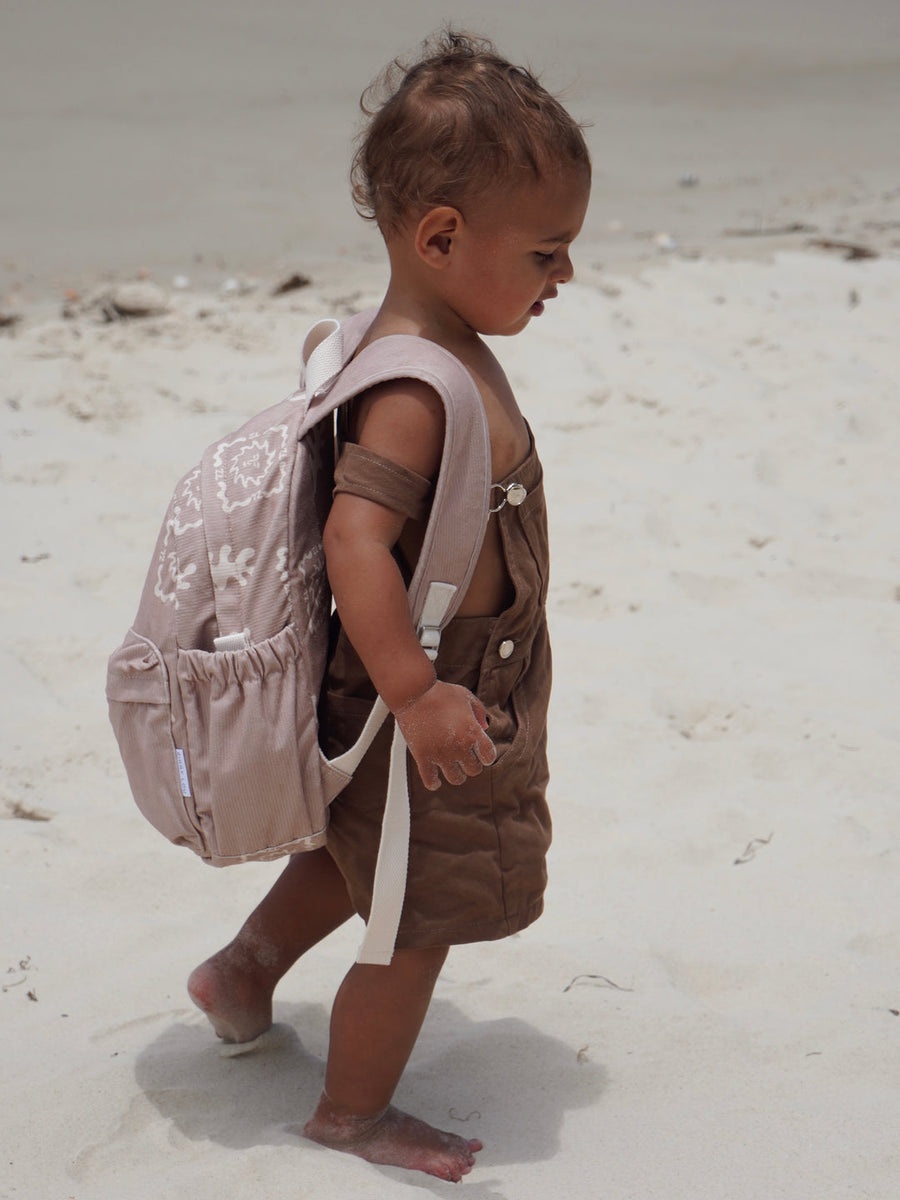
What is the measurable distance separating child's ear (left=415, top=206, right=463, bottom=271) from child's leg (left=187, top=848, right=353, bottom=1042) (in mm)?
898

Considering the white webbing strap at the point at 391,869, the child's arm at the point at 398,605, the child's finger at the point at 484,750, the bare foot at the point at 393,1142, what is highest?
the child's arm at the point at 398,605

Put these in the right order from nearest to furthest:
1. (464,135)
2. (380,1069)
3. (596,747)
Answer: (464,135) → (380,1069) → (596,747)

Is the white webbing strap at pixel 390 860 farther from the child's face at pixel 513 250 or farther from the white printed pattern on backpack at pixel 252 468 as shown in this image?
the child's face at pixel 513 250

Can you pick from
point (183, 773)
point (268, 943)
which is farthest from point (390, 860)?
point (268, 943)

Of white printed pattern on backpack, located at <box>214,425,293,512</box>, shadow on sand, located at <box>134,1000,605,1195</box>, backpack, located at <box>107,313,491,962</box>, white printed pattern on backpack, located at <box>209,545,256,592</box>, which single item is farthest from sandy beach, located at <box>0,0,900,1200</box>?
white printed pattern on backpack, located at <box>214,425,293,512</box>

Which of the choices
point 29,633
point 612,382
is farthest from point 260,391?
point 29,633

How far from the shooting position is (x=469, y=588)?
172 cm

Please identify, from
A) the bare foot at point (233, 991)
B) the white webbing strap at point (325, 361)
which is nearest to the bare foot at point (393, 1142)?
the bare foot at point (233, 991)

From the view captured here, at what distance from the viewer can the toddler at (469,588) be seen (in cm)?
159

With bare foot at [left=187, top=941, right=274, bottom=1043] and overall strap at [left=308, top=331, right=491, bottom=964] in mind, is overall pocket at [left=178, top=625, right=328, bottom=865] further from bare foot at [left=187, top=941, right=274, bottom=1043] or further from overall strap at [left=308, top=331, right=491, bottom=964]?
bare foot at [left=187, top=941, right=274, bottom=1043]

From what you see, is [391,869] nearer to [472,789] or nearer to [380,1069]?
[472,789]

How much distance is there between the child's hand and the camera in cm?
159

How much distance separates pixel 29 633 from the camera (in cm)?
318

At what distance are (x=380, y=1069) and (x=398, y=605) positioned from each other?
2.24 ft
